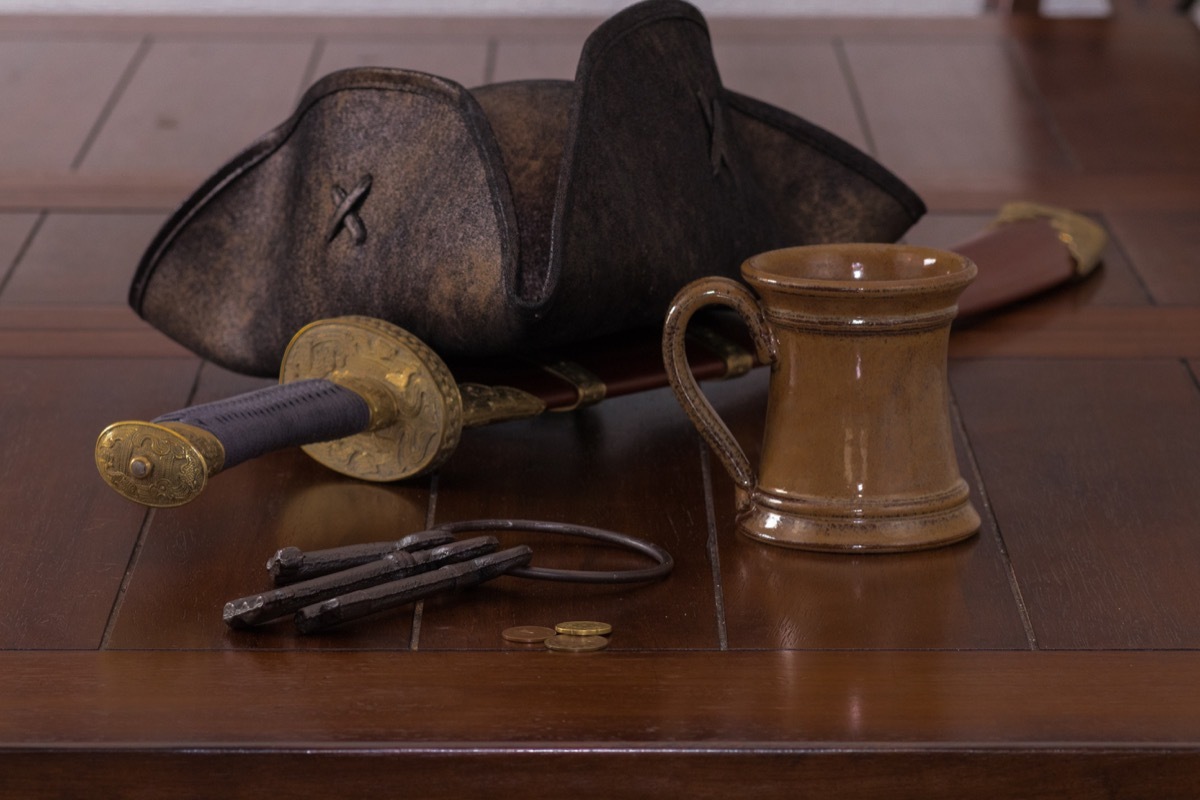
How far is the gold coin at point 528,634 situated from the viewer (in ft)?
3.29

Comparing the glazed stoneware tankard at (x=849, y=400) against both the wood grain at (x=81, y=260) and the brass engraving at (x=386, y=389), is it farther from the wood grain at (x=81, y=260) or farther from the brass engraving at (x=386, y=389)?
the wood grain at (x=81, y=260)

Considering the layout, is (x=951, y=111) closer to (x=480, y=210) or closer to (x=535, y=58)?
(x=535, y=58)

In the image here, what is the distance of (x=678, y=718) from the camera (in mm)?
928

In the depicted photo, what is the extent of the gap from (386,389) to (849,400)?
0.32 meters

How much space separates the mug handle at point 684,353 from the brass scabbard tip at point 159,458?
29 centimetres

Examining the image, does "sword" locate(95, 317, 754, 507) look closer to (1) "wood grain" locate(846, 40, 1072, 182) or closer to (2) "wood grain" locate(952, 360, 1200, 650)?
(2) "wood grain" locate(952, 360, 1200, 650)

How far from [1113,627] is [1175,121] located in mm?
1325

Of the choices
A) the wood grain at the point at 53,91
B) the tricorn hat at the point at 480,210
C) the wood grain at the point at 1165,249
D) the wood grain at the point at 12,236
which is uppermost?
the tricorn hat at the point at 480,210

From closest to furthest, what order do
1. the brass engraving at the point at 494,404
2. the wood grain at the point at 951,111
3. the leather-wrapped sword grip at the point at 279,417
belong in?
the leather-wrapped sword grip at the point at 279,417 < the brass engraving at the point at 494,404 < the wood grain at the point at 951,111

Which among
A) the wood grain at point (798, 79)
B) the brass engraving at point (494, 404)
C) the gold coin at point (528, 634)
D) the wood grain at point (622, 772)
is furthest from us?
the wood grain at point (798, 79)

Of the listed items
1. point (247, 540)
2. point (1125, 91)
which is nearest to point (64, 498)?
point (247, 540)

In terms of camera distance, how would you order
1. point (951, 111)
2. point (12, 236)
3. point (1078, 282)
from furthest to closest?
point (951, 111) → point (12, 236) → point (1078, 282)

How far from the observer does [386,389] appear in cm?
119

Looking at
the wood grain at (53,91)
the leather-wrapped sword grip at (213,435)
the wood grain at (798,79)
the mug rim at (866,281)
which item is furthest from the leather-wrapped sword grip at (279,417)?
the wood grain at (798,79)
